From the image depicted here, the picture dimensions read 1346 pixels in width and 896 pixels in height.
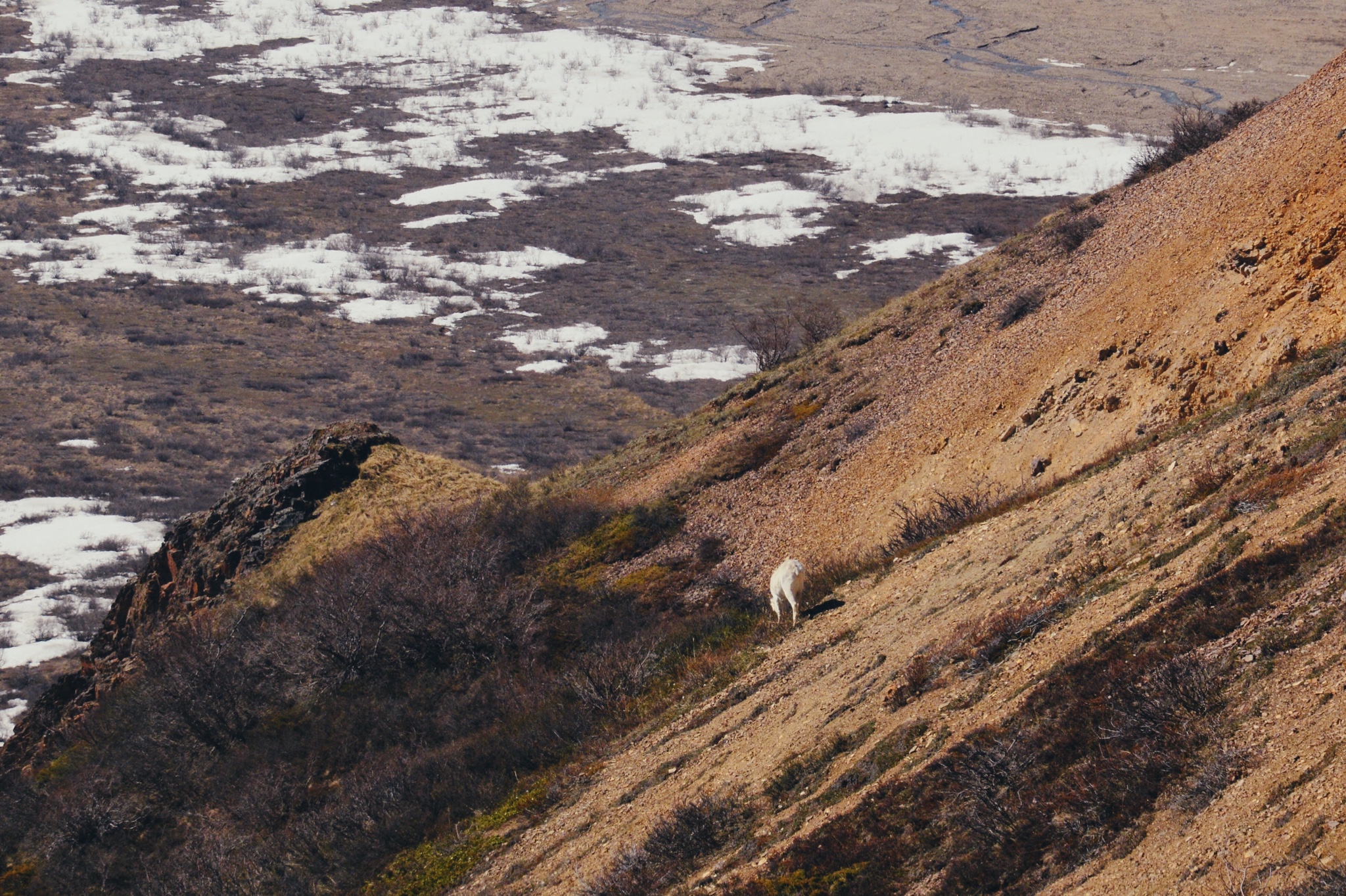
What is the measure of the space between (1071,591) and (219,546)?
16510 millimetres

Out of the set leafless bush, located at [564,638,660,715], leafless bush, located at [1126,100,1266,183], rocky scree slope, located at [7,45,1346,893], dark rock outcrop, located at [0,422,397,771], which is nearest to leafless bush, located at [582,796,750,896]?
rocky scree slope, located at [7,45,1346,893]

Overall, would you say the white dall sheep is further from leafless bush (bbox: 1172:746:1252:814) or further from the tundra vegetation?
leafless bush (bbox: 1172:746:1252:814)

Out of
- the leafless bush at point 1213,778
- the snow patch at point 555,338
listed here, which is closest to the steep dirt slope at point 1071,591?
the leafless bush at point 1213,778

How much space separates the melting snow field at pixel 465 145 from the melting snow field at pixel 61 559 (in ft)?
74.9

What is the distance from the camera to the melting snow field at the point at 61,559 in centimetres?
3303

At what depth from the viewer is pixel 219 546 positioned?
20.3 metres

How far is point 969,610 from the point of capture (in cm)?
866

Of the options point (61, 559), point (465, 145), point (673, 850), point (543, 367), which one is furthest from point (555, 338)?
Answer: point (673, 850)

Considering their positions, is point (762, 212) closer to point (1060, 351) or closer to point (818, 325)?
point (818, 325)

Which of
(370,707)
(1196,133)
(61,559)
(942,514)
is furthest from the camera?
(61,559)

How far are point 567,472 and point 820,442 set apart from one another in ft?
22.7

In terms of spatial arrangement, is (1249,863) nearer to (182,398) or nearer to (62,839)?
(62,839)

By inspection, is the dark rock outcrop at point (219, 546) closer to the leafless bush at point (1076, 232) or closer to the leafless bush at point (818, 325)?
the leafless bush at point (818, 325)

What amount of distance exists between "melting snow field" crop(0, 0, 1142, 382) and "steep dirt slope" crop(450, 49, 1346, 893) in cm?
3904
